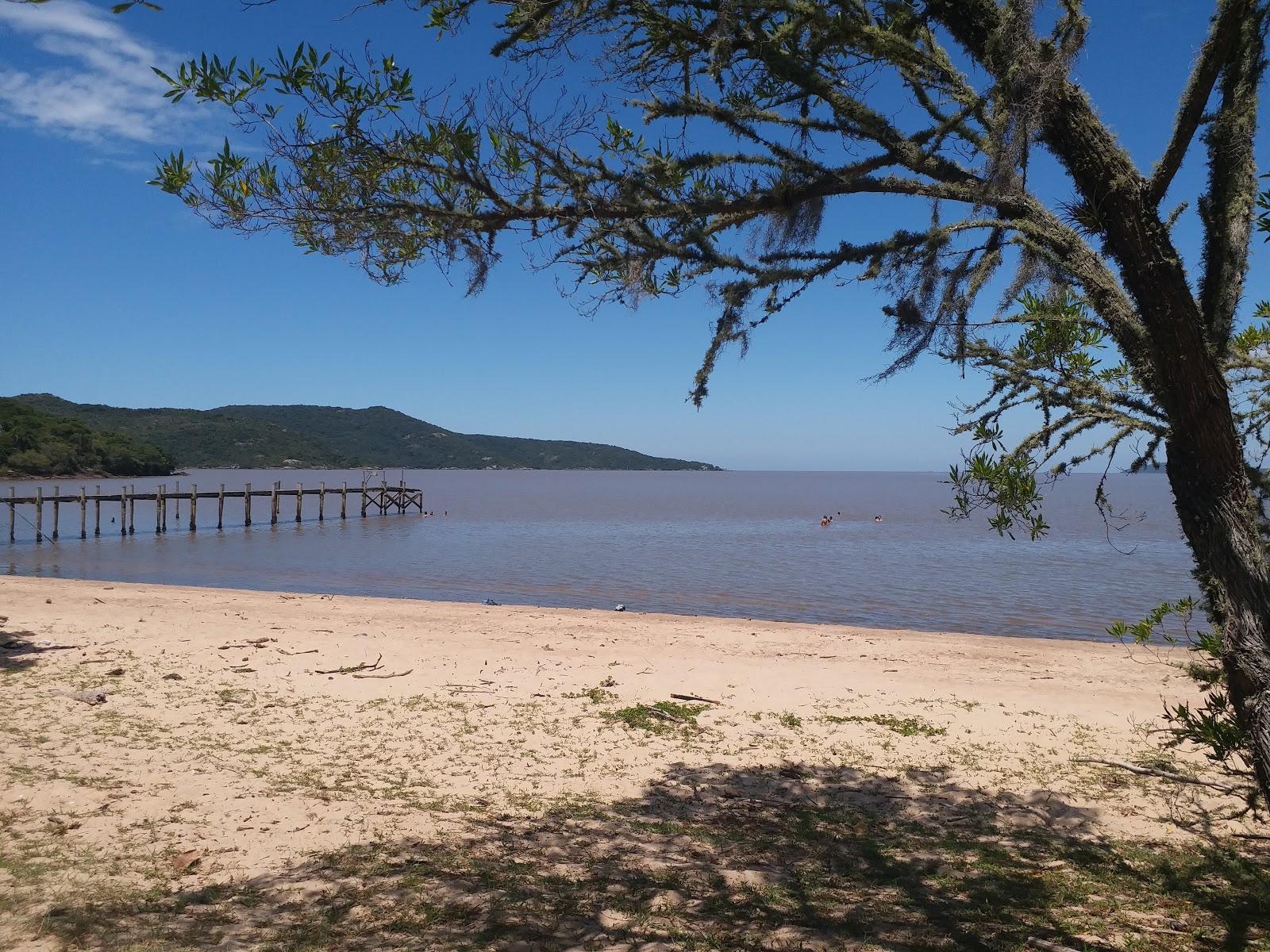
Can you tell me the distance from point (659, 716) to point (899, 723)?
7.89 feet

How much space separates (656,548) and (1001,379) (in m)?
35.8

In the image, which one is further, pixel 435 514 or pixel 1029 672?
pixel 435 514

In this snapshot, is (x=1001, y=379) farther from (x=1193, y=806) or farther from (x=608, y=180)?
(x=1193, y=806)

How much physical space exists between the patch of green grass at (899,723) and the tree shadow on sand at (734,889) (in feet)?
6.42

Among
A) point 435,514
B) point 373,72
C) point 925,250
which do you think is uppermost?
point 373,72

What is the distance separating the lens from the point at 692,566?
104ft

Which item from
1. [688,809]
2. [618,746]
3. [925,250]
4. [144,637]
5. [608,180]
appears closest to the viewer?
[925,250]

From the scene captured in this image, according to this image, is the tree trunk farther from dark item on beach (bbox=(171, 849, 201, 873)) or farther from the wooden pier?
the wooden pier

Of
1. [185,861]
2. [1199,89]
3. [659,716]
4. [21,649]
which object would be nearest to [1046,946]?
[1199,89]

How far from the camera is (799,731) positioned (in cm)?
802

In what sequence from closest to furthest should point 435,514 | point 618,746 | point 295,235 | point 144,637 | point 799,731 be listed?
point 295,235 < point 618,746 < point 799,731 < point 144,637 < point 435,514

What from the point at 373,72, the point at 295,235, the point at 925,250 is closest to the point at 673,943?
the point at 925,250

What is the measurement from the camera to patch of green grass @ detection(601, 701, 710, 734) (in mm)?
8000

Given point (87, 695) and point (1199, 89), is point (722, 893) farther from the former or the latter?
point (87, 695)
